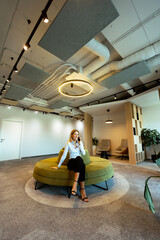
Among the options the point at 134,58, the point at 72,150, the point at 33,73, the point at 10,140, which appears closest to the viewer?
the point at 72,150

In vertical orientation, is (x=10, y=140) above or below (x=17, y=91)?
below

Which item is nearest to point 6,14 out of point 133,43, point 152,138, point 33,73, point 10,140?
point 33,73

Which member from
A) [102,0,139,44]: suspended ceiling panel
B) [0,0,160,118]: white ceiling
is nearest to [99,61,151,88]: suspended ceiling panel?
[0,0,160,118]: white ceiling

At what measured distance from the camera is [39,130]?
25.1 feet

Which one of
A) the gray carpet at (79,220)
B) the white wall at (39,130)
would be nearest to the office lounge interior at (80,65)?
the gray carpet at (79,220)

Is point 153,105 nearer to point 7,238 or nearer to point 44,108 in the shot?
point 44,108

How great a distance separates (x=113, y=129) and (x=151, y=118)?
7.83ft

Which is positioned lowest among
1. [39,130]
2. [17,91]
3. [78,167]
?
[78,167]

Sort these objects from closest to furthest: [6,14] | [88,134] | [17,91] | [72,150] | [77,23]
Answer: [77,23], [6,14], [72,150], [17,91], [88,134]

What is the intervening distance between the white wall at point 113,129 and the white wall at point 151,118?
1275mm

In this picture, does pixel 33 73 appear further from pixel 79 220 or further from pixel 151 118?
pixel 151 118

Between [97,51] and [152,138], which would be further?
[152,138]

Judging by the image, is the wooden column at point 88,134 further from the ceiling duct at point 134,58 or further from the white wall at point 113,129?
the ceiling duct at point 134,58

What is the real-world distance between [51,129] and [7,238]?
285 inches
